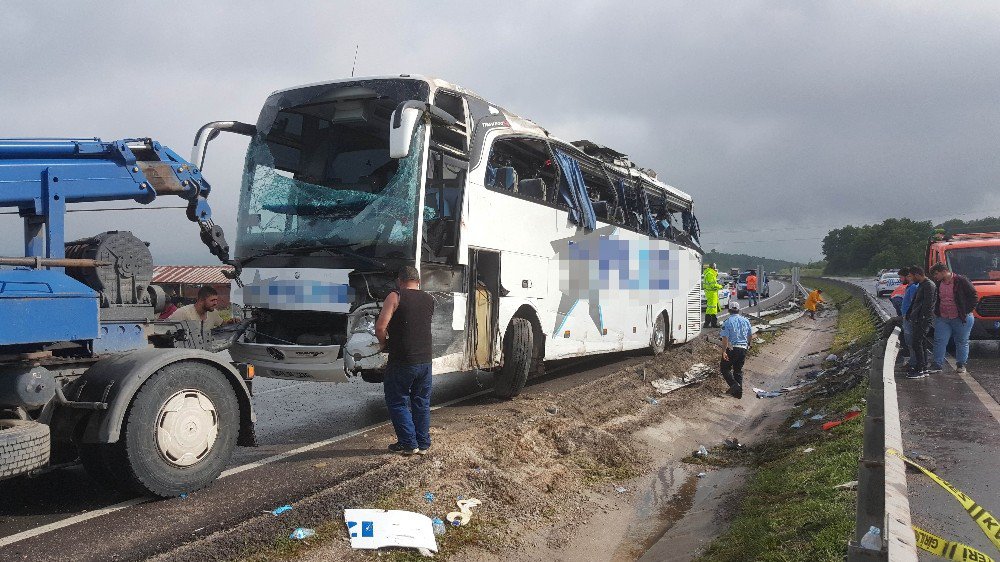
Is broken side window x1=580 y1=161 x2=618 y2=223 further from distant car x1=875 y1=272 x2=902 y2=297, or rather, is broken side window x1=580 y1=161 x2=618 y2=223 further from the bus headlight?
distant car x1=875 y1=272 x2=902 y2=297

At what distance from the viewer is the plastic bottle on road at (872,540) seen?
115 inches

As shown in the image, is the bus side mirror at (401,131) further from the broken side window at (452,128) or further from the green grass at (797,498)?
the green grass at (797,498)

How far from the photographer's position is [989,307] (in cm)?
1338

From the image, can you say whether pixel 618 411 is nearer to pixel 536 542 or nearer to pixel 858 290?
pixel 536 542

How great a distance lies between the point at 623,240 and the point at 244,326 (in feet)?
23.7

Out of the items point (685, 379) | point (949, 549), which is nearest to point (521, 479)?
point (949, 549)

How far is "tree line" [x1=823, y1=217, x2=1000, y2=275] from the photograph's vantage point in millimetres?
86250

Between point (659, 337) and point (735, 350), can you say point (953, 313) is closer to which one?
point (735, 350)

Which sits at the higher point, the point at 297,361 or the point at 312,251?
the point at 312,251

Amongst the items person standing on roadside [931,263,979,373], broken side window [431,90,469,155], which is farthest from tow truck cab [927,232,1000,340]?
broken side window [431,90,469,155]

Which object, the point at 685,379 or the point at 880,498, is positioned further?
the point at 685,379

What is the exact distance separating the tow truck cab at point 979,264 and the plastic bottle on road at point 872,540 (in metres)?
12.6

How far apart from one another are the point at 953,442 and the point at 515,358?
4.91 meters

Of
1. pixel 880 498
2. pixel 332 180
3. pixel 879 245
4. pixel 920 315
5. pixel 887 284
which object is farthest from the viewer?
pixel 879 245
